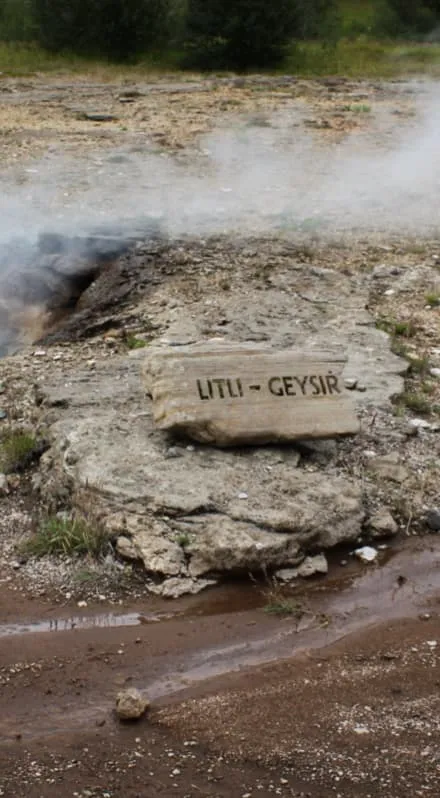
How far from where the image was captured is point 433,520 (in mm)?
5199

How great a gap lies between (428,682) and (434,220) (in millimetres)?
5605

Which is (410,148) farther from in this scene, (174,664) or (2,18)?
(2,18)

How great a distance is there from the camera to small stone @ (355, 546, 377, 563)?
491 centimetres

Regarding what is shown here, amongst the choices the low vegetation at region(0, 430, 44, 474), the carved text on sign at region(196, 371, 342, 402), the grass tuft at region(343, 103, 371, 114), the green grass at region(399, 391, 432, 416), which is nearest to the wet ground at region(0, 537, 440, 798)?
the carved text on sign at region(196, 371, 342, 402)

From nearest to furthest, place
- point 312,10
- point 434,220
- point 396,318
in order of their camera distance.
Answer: point 396,318
point 434,220
point 312,10

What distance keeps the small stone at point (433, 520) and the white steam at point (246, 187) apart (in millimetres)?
3658

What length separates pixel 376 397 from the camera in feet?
19.7

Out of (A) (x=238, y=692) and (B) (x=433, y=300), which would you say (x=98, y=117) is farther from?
(A) (x=238, y=692)

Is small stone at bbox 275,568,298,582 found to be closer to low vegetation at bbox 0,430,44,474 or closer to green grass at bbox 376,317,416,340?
low vegetation at bbox 0,430,44,474

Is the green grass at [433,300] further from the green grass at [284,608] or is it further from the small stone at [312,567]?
the green grass at [284,608]

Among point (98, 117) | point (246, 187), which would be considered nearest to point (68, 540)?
point (246, 187)

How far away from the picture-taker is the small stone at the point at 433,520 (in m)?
5.18

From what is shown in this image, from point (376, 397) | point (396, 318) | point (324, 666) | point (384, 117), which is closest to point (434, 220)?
point (396, 318)

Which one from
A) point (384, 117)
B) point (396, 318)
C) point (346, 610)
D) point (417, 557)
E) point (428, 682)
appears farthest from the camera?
point (384, 117)
